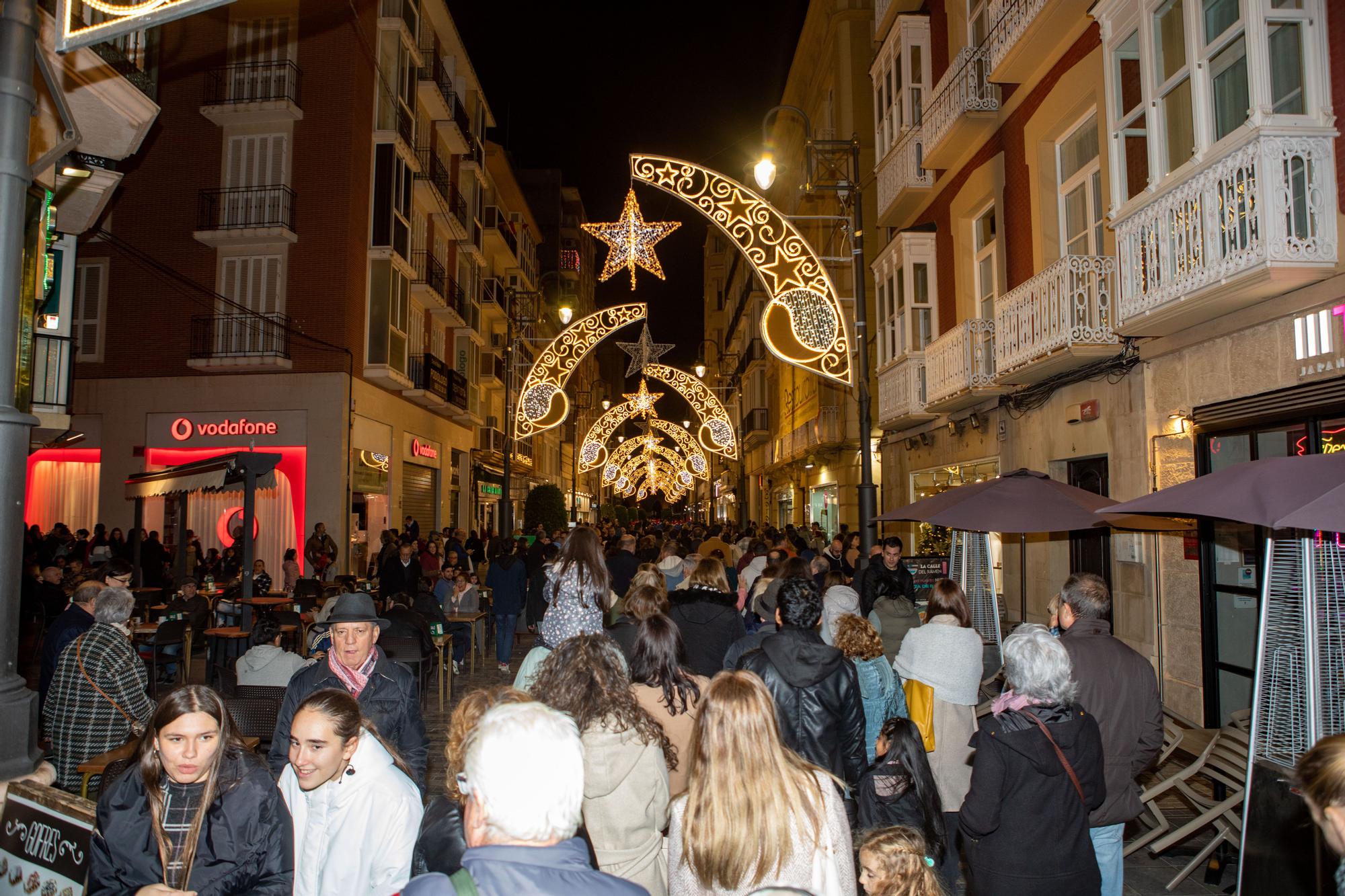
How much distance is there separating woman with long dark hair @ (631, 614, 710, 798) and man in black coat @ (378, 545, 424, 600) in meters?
10.3

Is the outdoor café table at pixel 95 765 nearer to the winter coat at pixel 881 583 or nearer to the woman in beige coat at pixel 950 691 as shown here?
the woman in beige coat at pixel 950 691

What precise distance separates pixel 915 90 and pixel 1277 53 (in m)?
9.58

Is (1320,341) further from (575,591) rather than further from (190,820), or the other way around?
(190,820)

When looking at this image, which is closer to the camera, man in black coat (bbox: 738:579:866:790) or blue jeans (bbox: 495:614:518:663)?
man in black coat (bbox: 738:579:866:790)

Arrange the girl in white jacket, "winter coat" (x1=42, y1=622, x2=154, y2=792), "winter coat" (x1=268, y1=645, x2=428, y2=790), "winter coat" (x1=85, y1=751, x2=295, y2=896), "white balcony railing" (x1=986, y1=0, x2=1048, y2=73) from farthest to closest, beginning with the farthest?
1. "white balcony railing" (x1=986, y1=0, x2=1048, y2=73)
2. "winter coat" (x1=42, y1=622, x2=154, y2=792)
3. "winter coat" (x1=268, y1=645, x2=428, y2=790)
4. the girl in white jacket
5. "winter coat" (x1=85, y1=751, x2=295, y2=896)

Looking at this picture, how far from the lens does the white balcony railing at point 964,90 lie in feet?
45.1

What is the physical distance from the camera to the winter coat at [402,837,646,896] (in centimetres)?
211

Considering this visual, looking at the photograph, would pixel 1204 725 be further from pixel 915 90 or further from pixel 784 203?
pixel 784 203

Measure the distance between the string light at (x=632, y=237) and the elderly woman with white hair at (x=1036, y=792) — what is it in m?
13.6

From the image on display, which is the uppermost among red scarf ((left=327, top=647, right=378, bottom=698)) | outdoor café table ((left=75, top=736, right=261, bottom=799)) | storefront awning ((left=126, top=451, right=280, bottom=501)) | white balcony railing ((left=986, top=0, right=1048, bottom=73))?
white balcony railing ((left=986, top=0, right=1048, bottom=73))

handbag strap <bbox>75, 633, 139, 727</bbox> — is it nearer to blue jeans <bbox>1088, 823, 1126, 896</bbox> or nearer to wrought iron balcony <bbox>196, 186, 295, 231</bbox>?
blue jeans <bbox>1088, 823, 1126, 896</bbox>

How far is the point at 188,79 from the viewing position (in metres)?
22.9

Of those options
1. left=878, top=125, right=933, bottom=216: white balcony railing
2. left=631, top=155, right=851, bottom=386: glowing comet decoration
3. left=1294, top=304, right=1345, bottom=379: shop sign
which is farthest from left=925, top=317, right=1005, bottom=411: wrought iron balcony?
left=1294, top=304, right=1345, bottom=379: shop sign

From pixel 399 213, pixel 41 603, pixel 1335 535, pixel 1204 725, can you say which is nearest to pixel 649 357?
pixel 399 213
